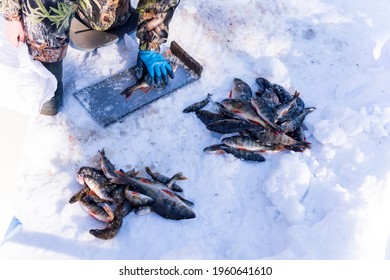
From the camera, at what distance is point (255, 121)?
12.5ft

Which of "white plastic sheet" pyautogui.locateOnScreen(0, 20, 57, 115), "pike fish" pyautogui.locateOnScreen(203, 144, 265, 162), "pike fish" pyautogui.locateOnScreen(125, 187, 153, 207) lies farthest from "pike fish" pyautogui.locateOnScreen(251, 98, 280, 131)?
"white plastic sheet" pyautogui.locateOnScreen(0, 20, 57, 115)

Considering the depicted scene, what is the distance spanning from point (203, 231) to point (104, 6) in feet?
7.02

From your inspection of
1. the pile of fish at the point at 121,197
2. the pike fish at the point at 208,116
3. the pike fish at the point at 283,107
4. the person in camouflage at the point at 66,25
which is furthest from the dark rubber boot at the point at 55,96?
the pike fish at the point at 283,107

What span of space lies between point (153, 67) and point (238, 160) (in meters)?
1.10

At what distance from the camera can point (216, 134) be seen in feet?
12.7

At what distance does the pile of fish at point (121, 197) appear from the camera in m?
3.30

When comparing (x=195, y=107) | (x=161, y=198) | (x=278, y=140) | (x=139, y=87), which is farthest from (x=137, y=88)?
(x=278, y=140)

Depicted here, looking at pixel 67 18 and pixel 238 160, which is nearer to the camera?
pixel 67 18

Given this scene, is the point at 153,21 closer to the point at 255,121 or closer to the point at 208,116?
the point at 208,116

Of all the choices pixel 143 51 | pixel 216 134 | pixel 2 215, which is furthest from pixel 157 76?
pixel 2 215

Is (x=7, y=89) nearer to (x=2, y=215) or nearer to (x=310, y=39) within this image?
(x=2, y=215)

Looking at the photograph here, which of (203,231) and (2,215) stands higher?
(2,215)

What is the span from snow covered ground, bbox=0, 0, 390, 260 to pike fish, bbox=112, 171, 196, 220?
0.25ft

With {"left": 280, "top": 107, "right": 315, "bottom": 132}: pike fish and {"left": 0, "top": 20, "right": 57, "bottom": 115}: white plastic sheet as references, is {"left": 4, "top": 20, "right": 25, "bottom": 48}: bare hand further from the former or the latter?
{"left": 280, "top": 107, "right": 315, "bottom": 132}: pike fish
